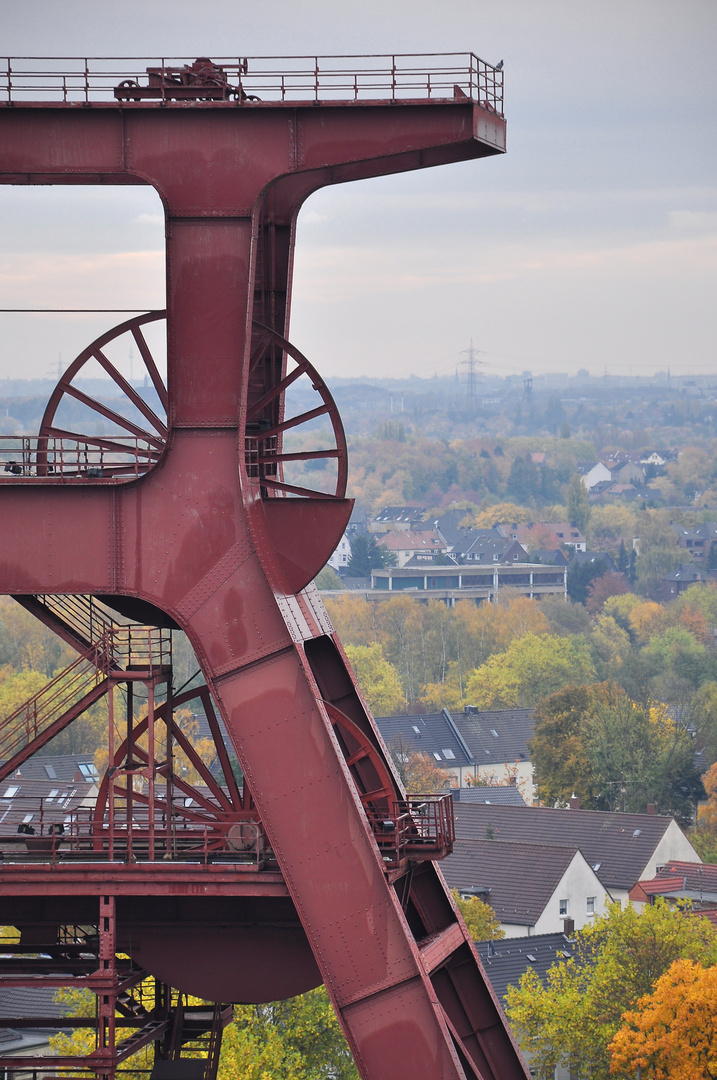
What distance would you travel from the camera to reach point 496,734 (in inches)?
4158

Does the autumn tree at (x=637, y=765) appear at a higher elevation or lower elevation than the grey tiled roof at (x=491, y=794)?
higher

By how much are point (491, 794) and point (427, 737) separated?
1085cm

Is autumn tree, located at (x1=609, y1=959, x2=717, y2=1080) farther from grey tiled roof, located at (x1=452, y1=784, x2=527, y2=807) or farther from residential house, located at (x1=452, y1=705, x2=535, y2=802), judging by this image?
residential house, located at (x1=452, y1=705, x2=535, y2=802)

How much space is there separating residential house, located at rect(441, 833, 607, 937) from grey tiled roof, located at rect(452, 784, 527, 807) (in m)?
22.2

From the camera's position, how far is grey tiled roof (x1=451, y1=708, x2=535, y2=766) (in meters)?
104

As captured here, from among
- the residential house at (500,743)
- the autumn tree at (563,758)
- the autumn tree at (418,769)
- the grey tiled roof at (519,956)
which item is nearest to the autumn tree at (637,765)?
the autumn tree at (563,758)

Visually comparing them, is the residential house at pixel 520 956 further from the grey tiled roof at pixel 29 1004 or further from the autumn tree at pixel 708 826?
the autumn tree at pixel 708 826

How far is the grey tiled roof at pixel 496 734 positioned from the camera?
104 meters

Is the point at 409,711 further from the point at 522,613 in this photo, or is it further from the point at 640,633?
the point at 640,633

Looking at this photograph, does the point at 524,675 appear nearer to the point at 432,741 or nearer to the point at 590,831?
the point at 432,741

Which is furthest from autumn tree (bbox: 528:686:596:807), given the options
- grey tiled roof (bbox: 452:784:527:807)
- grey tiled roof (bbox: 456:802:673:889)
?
grey tiled roof (bbox: 456:802:673:889)

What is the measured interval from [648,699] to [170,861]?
319 feet

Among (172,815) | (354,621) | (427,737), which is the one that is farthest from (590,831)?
(354,621)

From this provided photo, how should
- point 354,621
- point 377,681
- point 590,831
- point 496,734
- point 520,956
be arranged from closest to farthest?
point 520,956
point 590,831
point 496,734
point 377,681
point 354,621
